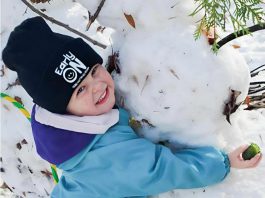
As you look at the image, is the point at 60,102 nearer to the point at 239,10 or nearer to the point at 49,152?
the point at 49,152

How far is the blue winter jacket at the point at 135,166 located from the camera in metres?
1.85

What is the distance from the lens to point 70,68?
6.30 ft

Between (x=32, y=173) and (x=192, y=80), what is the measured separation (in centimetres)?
A: 148

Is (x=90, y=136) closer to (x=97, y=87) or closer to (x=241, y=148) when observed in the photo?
(x=97, y=87)

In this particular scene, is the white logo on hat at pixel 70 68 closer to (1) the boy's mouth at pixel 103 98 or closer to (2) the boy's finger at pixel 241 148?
(1) the boy's mouth at pixel 103 98

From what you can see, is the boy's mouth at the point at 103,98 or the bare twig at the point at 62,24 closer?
the boy's mouth at the point at 103,98

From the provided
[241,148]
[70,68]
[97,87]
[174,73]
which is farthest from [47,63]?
[241,148]

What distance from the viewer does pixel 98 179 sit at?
1.93m

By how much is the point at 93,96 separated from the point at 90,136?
171mm

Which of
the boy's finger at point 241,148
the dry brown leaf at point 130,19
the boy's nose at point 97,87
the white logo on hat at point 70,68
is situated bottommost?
the boy's finger at point 241,148

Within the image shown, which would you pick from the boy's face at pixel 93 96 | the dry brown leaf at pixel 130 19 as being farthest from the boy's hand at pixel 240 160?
the dry brown leaf at pixel 130 19

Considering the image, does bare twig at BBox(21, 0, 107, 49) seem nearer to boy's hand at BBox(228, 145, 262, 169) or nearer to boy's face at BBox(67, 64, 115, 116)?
boy's face at BBox(67, 64, 115, 116)

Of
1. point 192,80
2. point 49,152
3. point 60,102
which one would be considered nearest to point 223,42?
point 192,80

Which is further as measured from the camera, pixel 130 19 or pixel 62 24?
pixel 62 24
